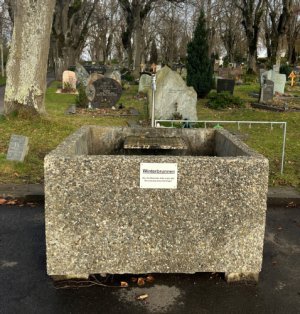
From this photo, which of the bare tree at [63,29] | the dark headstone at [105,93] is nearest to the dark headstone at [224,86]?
the dark headstone at [105,93]

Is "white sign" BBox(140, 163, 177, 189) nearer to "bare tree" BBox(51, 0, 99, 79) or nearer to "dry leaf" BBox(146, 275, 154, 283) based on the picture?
"dry leaf" BBox(146, 275, 154, 283)

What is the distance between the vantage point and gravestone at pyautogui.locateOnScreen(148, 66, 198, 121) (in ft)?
41.3

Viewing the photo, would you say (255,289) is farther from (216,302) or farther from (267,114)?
(267,114)

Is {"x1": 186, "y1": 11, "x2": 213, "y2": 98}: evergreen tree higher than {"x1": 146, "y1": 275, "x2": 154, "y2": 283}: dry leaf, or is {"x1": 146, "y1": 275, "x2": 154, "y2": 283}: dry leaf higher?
{"x1": 186, "y1": 11, "x2": 213, "y2": 98}: evergreen tree

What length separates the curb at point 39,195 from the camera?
238 inches

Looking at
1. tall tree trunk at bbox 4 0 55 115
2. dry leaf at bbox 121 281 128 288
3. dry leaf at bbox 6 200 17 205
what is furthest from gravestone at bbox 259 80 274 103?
dry leaf at bbox 121 281 128 288

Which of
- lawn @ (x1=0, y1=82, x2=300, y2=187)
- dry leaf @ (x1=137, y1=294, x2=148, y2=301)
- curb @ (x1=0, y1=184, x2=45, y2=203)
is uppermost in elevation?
lawn @ (x1=0, y1=82, x2=300, y2=187)

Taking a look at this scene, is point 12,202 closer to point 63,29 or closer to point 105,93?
point 105,93

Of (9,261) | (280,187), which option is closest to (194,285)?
(9,261)

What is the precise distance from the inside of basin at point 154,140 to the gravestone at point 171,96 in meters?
7.12

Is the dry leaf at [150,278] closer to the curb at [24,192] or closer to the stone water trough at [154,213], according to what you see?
the stone water trough at [154,213]

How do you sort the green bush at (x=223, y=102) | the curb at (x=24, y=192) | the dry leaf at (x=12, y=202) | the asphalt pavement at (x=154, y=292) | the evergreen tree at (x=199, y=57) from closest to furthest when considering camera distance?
the asphalt pavement at (x=154, y=292) < the dry leaf at (x=12, y=202) < the curb at (x=24, y=192) < the green bush at (x=223, y=102) < the evergreen tree at (x=199, y=57)

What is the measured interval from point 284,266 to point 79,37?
3697cm

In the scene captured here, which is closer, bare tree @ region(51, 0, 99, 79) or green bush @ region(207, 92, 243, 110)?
green bush @ region(207, 92, 243, 110)
